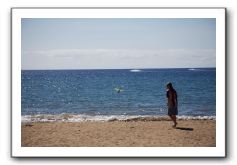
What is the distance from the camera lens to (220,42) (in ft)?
26.2

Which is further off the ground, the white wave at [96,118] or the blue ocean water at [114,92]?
the blue ocean water at [114,92]

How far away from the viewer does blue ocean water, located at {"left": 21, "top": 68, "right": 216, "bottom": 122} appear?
26.3 feet

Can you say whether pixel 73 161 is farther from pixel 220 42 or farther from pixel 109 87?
pixel 220 42

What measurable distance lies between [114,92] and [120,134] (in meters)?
0.40

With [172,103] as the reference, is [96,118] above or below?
below

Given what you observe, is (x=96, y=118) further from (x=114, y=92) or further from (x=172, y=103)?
(x=172, y=103)

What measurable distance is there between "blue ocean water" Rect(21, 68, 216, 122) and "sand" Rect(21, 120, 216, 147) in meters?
0.11

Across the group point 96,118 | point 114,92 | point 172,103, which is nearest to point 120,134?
point 96,118

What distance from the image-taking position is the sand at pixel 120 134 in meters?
8.02

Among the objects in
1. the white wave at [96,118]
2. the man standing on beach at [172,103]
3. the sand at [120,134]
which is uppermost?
the man standing on beach at [172,103]

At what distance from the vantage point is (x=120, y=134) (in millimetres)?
8125

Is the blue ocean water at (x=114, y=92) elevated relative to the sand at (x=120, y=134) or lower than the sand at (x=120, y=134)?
elevated

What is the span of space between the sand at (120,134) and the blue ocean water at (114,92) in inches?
4.2

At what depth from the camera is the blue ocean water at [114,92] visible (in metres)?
8.02
